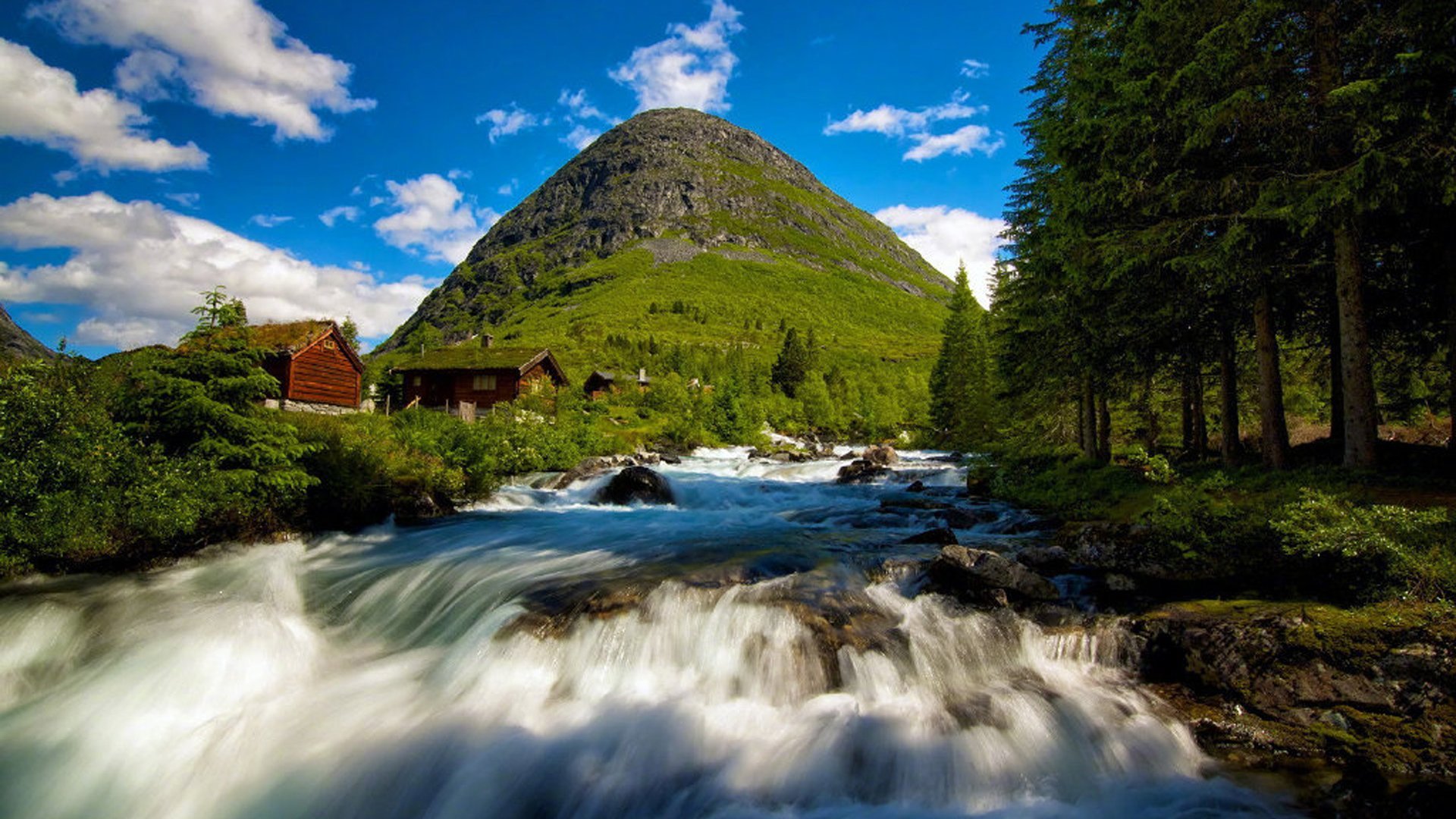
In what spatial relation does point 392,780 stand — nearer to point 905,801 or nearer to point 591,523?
point 905,801

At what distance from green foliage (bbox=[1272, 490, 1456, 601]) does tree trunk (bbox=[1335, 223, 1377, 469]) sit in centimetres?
394

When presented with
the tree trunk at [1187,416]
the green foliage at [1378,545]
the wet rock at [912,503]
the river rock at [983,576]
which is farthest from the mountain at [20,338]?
the tree trunk at [1187,416]

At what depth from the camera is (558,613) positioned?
8250 mm

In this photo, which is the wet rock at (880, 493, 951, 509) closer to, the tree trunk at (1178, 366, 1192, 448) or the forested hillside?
the forested hillside

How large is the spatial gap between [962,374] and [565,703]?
4743 centimetres

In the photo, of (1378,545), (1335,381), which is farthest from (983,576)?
(1335,381)

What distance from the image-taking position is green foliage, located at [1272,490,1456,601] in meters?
6.09

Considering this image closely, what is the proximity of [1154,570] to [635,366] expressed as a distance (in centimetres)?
9325

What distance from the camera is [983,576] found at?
345 inches

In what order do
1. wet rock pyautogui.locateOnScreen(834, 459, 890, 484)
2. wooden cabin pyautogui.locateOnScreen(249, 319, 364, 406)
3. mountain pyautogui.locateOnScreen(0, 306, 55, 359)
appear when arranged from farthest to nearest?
mountain pyautogui.locateOnScreen(0, 306, 55, 359)
wooden cabin pyautogui.locateOnScreen(249, 319, 364, 406)
wet rock pyautogui.locateOnScreen(834, 459, 890, 484)

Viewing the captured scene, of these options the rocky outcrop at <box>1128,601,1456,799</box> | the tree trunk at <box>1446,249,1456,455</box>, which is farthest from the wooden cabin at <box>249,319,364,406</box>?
the tree trunk at <box>1446,249,1456,455</box>

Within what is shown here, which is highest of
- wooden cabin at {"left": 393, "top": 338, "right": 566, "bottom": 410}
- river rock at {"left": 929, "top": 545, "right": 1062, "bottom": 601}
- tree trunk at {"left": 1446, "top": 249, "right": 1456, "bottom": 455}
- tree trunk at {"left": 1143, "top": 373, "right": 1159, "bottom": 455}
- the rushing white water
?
wooden cabin at {"left": 393, "top": 338, "right": 566, "bottom": 410}

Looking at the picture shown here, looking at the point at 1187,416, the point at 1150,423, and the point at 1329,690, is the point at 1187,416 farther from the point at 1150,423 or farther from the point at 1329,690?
the point at 1329,690

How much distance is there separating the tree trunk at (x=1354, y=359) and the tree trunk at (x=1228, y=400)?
3665mm
